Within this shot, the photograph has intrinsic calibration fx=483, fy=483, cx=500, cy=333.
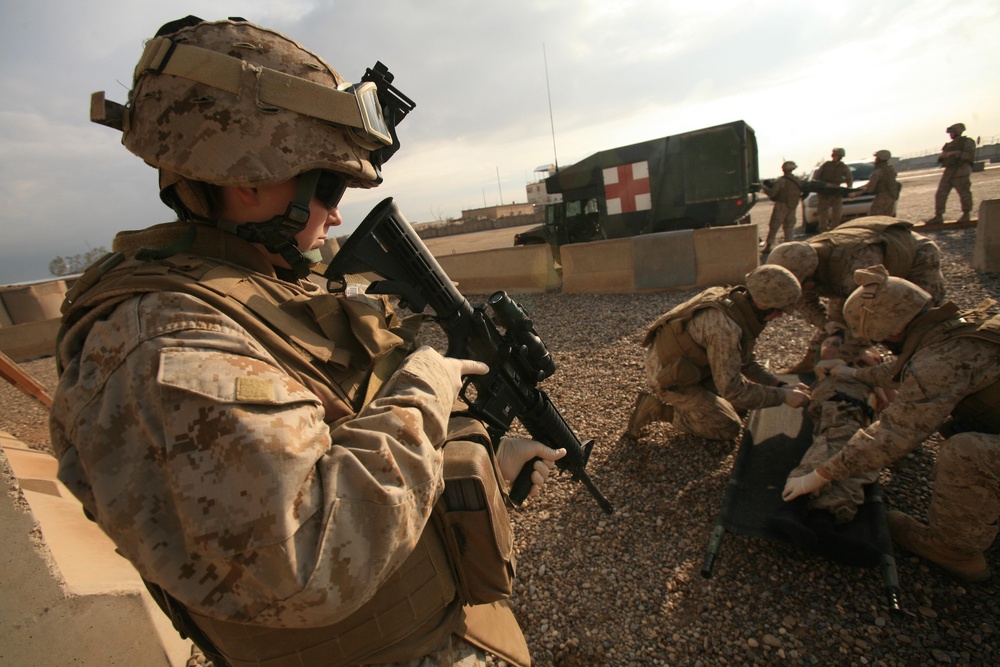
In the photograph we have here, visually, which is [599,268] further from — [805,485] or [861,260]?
[805,485]

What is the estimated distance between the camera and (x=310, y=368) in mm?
1142

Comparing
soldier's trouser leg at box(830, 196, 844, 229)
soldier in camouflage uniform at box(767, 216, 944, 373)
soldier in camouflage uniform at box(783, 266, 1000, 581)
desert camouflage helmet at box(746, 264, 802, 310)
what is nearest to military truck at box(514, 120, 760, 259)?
soldier's trouser leg at box(830, 196, 844, 229)

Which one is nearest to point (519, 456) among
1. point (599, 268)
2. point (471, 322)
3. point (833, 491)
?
point (471, 322)

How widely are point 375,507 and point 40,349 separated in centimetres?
1325

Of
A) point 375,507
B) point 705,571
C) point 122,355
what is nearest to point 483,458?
point 375,507

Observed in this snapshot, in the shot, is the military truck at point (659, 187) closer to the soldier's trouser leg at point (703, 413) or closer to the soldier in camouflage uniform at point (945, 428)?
the soldier's trouser leg at point (703, 413)

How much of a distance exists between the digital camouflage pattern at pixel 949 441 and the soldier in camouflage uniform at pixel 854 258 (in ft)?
6.53

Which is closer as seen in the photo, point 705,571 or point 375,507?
point 375,507

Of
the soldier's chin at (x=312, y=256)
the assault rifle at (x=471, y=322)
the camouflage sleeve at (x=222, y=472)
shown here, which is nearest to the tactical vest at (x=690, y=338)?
the assault rifle at (x=471, y=322)

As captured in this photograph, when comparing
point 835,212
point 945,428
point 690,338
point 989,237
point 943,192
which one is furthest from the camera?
point 835,212

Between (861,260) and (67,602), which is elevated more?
(861,260)

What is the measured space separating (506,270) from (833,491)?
25.5 ft

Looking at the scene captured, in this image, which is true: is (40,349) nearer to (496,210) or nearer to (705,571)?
(705,571)

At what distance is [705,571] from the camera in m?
2.54
